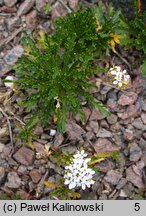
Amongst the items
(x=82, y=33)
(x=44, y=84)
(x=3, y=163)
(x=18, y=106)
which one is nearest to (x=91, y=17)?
(x=82, y=33)

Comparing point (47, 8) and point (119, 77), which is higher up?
point (47, 8)

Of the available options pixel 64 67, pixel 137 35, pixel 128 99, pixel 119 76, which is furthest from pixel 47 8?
pixel 128 99

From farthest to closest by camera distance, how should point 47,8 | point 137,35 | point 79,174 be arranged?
point 47,8 → point 137,35 → point 79,174

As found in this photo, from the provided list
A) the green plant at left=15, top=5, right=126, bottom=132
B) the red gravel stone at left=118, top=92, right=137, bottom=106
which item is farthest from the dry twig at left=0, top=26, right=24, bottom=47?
the red gravel stone at left=118, top=92, right=137, bottom=106

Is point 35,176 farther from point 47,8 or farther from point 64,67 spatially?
point 47,8

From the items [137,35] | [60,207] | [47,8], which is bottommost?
[60,207]
